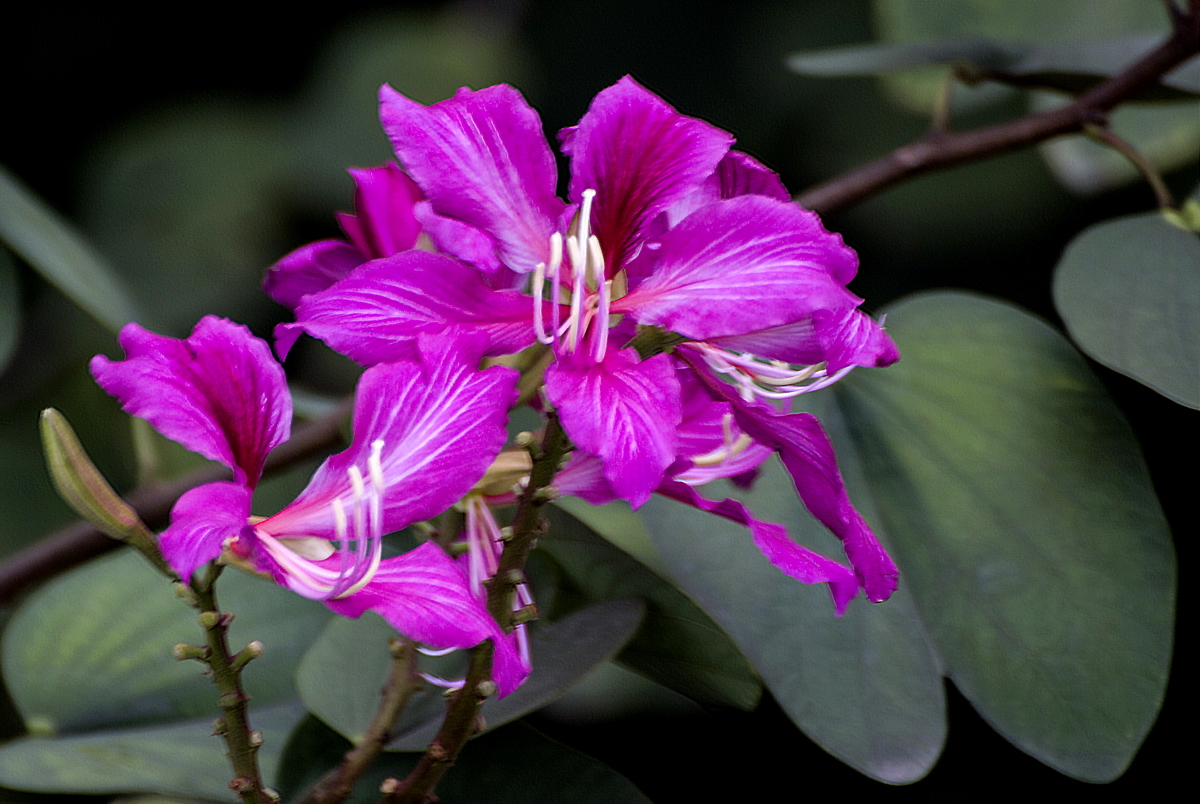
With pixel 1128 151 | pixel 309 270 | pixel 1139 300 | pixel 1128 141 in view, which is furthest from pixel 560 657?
pixel 1128 141

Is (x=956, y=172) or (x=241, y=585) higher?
(x=241, y=585)

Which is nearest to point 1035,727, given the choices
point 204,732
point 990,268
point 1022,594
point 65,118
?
point 1022,594

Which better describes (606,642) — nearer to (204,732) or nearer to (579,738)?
(204,732)

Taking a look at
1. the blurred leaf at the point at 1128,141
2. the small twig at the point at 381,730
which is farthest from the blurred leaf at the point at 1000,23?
the small twig at the point at 381,730

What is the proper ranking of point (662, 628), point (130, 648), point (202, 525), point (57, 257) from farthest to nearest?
point (57, 257) → point (130, 648) → point (662, 628) → point (202, 525)

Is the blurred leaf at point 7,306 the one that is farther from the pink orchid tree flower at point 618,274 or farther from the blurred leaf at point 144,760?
the pink orchid tree flower at point 618,274

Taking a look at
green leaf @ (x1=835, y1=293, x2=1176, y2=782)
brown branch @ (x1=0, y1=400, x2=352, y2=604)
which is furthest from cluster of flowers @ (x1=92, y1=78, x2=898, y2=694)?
brown branch @ (x1=0, y1=400, x2=352, y2=604)

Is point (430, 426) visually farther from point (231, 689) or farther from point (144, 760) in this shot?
point (144, 760)
